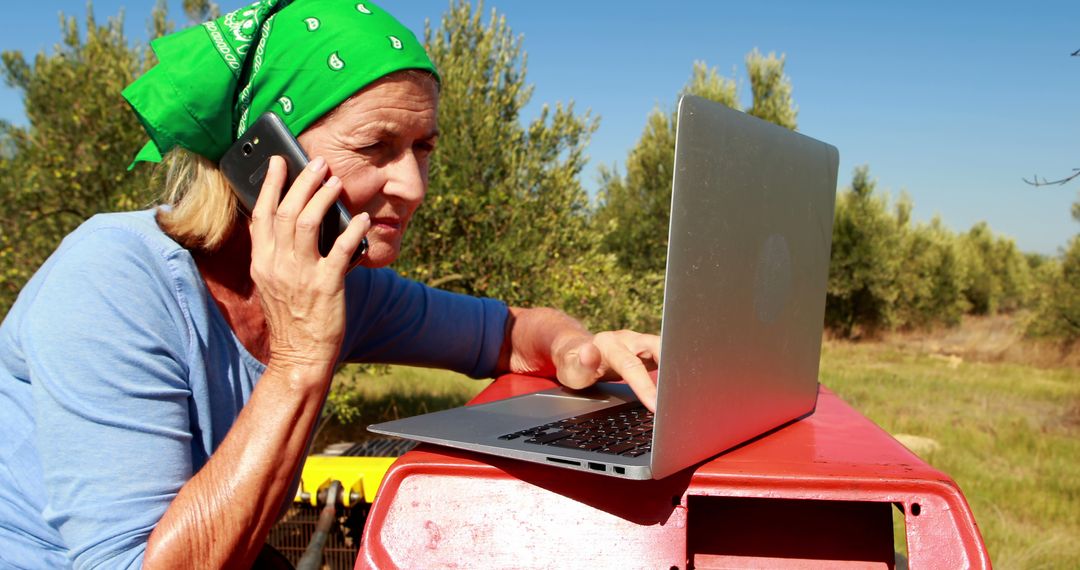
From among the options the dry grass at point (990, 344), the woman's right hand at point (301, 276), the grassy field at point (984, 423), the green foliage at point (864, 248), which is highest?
the green foliage at point (864, 248)

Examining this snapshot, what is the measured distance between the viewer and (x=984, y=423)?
8.15 m

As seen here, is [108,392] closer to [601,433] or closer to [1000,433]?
[601,433]

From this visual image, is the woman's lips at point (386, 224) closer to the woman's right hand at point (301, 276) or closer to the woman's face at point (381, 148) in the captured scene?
the woman's face at point (381, 148)

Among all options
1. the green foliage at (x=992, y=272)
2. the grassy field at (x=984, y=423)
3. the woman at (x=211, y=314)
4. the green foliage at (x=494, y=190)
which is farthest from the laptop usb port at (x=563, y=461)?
the green foliage at (x=992, y=272)

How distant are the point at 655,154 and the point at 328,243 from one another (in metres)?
14.8

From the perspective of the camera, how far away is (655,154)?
15719mm

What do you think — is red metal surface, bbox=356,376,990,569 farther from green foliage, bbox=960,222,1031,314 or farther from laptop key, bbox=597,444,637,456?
green foliage, bbox=960,222,1031,314

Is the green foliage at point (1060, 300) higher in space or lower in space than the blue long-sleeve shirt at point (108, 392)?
higher

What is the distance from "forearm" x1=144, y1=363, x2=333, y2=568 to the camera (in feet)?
3.68

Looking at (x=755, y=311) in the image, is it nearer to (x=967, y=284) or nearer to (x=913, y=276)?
(x=913, y=276)

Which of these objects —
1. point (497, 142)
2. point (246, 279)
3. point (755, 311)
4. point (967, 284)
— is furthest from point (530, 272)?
point (967, 284)

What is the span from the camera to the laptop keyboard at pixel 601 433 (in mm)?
1043

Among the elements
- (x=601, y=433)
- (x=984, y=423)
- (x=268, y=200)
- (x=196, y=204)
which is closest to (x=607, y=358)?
(x=601, y=433)

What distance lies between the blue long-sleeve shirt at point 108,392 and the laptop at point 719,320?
0.36 m
